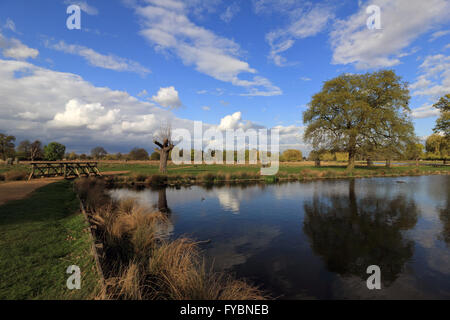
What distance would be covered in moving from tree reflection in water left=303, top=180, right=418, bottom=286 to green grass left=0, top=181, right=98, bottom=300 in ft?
21.9

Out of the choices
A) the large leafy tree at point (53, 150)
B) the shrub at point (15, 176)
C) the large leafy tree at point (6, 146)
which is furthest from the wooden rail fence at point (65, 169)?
the large leafy tree at point (53, 150)

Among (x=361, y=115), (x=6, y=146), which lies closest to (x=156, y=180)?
(x=361, y=115)

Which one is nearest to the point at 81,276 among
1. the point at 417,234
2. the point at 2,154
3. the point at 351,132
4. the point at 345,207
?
the point at 417,234

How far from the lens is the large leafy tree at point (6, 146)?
232ft

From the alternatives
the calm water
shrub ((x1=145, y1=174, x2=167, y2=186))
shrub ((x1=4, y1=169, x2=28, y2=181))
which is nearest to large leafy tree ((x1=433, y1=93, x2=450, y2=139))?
the calm water

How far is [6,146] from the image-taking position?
2872 inches

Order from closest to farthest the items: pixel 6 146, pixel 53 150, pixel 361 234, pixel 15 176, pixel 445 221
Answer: pixel 361 234 → pixel 445 221 → pixel 15 176 → pixel 6 146 → pixel 53 150

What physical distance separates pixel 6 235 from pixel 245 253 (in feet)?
25.3

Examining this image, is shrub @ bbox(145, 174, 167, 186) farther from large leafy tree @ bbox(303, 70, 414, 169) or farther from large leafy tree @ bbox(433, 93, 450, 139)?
large leafy tree @ bbox(433, 93, 450, 139)

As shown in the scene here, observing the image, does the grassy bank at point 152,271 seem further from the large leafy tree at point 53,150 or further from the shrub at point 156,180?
the large leafy tree at point 53,150

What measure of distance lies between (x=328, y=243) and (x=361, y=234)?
190cm

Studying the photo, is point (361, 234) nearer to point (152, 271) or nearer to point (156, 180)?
point (152, 271)

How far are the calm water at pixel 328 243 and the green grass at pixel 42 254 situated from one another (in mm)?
3527

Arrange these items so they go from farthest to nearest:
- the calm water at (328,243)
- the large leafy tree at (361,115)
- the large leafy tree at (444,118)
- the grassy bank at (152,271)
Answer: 1. the large leafy tree at (444,118)
2. the large leafy tree at (361,115)
3. the calm water at (328,243)
4. the grassy bank at (152,271)
